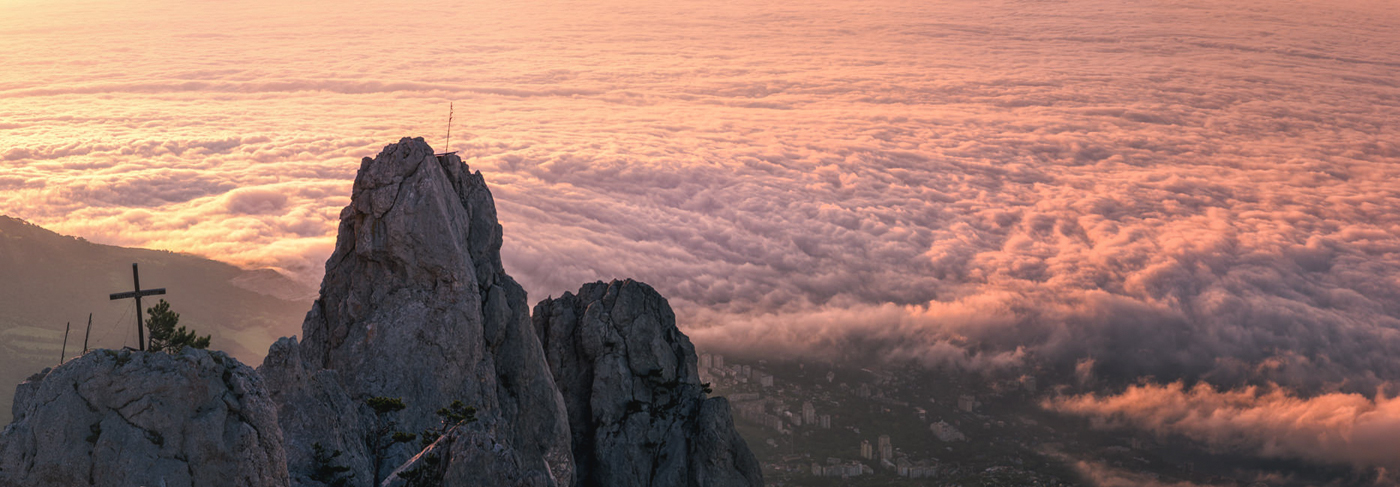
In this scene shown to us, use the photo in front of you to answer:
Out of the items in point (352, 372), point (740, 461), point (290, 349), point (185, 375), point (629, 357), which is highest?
point (185, 375)

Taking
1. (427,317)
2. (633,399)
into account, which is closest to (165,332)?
(427,317)

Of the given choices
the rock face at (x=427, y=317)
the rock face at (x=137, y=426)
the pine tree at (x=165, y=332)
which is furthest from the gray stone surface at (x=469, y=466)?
the pine tree at (x=165, y=332)

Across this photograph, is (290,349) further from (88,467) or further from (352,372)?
(88,467)

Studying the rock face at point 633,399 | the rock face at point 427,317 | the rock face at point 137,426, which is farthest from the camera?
the rock face at point 633,399

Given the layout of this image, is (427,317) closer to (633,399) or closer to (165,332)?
(165,332)

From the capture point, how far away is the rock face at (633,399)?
68.7m

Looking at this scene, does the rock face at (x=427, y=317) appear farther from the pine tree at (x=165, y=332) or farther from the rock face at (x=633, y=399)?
the rock face at (x=633, y=399)

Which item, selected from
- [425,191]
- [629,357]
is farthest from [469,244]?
[629,357]

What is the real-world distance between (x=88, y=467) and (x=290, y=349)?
49.1 feet

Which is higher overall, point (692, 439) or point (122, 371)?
point (122, 371)

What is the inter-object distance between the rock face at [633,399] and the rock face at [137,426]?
3649 cm

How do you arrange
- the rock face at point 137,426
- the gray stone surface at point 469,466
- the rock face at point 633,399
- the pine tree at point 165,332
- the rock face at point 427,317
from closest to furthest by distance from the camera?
the rock face at point 137,426
the gray stone surface at point 469,466
the pine tree at point 165,332
the rock face at point 427,317
the rock face at point 633,399

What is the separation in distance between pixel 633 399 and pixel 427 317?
19.0 metres

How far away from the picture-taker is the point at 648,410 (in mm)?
71000
